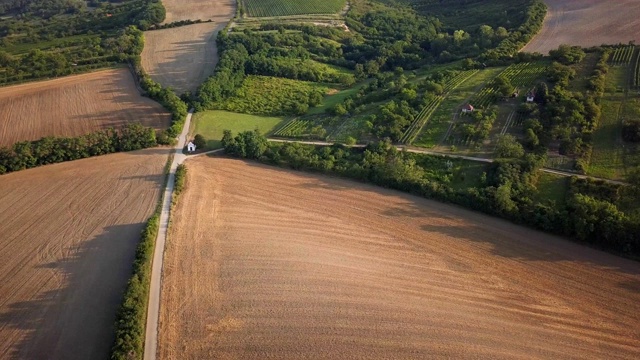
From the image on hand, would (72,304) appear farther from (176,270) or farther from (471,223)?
(471,223)

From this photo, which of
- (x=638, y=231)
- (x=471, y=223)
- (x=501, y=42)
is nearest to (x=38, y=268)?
(x=471, y=223)

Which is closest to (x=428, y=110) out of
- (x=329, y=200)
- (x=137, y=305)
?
(x=329, y=200)

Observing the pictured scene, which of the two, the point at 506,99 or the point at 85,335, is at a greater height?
the point at 506,99

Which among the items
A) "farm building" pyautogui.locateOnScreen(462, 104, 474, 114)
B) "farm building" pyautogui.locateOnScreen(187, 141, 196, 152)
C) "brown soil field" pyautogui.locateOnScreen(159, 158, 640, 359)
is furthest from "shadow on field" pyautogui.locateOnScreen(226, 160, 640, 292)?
"farm building" pyautogui.locateOnScreen(187, 141, 196, 152)

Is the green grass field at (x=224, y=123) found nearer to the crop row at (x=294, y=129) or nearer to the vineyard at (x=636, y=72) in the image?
the crop row at (x=294, y=129)

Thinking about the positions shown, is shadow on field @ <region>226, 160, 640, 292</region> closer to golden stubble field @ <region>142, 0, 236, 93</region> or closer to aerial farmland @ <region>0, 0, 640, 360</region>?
aerial farmland @ <region>0, 0, 640, 360</region>

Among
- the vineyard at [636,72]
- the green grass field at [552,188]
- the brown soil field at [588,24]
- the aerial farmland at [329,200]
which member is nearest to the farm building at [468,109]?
the aerial farmland at [329,200]
